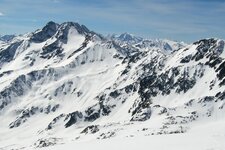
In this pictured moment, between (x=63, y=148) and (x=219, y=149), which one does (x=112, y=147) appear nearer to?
(x=63, y=148)

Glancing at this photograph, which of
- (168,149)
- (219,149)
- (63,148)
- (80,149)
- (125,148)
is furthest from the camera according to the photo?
(63,148)

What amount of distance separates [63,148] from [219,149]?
4549 centimetres

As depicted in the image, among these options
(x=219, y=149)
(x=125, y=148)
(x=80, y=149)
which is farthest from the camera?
(x=80, y=149)

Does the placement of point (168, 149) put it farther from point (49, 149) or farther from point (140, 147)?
point (49, 149)

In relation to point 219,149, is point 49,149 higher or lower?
lower

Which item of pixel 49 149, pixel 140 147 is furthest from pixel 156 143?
pixel 49 149

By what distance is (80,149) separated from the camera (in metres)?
107

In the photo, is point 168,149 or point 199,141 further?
point 199,141

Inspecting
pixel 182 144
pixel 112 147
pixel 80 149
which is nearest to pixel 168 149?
pixel 182 144

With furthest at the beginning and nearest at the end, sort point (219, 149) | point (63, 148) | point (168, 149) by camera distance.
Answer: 1. point (63, 148)
2. point (168, 149)
3. point (219, 149)

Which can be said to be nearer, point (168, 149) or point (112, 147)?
point (168, 149)

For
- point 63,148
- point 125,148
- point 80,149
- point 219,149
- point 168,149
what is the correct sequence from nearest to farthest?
point 219,149
point 168,149
point 125,148
point 80,149
point 63,148

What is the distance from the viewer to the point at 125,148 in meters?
99.3

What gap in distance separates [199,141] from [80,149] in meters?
28.5
